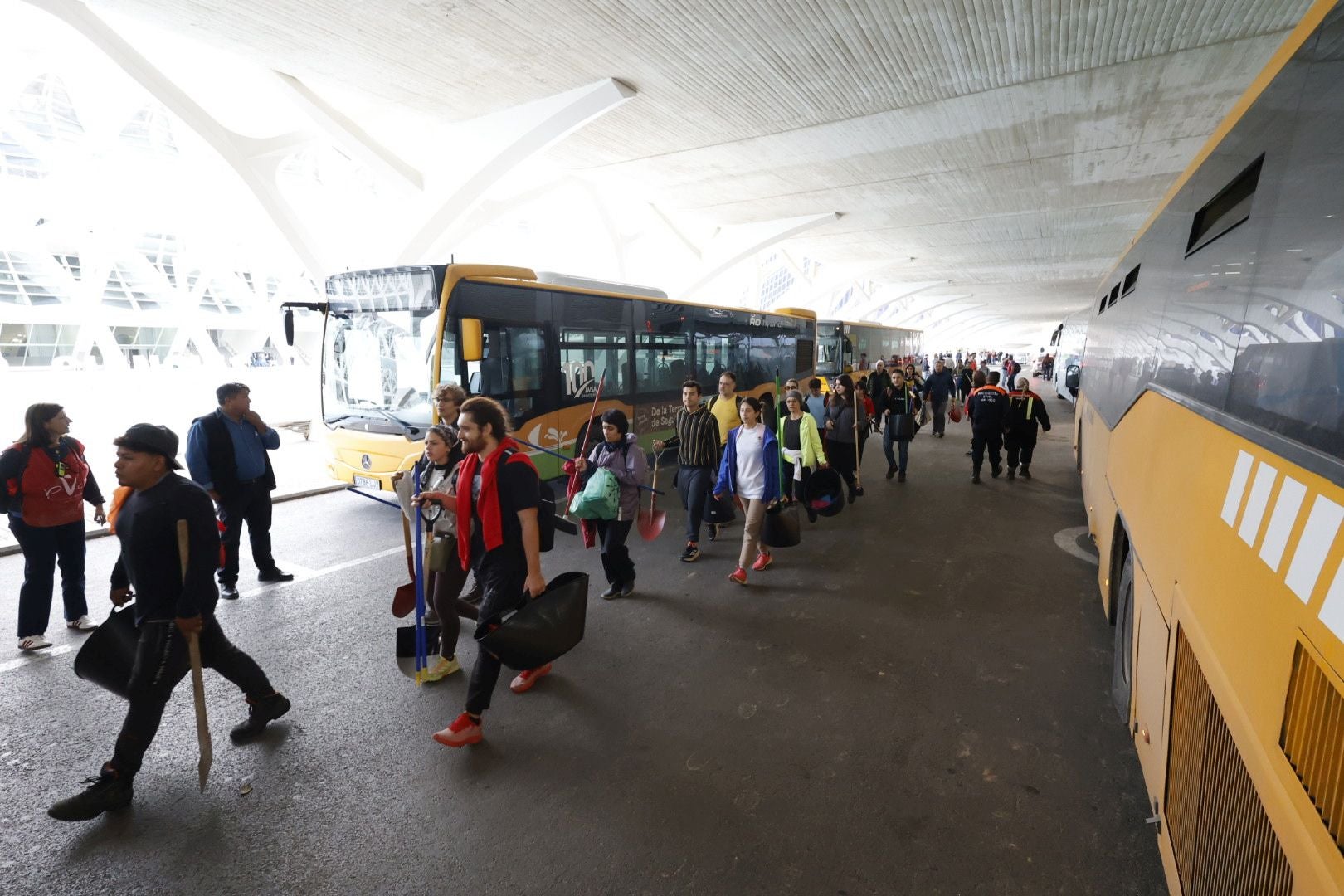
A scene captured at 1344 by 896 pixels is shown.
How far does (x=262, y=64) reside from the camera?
35.8 ft

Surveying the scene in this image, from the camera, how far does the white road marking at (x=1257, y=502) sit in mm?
1562

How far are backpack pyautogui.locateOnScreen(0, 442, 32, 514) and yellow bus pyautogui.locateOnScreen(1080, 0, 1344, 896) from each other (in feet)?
21.2

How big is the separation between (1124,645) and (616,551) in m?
3.59

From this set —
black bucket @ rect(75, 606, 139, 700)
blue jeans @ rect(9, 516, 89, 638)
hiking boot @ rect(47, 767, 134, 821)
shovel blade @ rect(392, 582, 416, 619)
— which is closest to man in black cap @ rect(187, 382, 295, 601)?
blue jeans @ rect(9, 516, 89, 638)

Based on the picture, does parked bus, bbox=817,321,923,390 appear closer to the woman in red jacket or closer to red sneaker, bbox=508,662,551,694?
red sneaker, bbox=508,662,551,694

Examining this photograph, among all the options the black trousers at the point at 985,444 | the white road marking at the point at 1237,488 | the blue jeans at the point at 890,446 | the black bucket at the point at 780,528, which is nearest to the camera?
the white road marking at the point at 1237,488

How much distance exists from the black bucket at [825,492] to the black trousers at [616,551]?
2234 millimetres

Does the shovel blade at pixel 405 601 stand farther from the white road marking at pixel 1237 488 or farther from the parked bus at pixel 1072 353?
the parked bus at pixel 1072 353

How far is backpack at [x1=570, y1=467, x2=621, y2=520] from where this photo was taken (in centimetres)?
510

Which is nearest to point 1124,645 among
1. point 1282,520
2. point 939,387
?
point 1282,520

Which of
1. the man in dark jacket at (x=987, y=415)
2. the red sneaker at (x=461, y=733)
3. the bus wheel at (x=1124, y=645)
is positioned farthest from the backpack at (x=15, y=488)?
the man in dark jacket at (x=987, y=415)

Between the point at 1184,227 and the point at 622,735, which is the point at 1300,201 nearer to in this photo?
the point at 1184,227

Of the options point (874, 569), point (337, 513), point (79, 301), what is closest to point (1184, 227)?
point (874, 569)

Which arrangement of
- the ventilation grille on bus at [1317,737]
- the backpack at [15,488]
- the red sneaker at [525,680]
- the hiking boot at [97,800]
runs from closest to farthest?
1. the ventilation grille on bus at [1317,737]
2. the hiking boot at [97,800]
3. the red sneaker at [525,680]
4. the backpack at [15,488]
